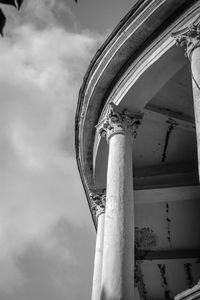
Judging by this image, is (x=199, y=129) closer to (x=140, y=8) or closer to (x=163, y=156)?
(x=140, y=8)

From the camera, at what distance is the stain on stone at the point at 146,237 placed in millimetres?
29156

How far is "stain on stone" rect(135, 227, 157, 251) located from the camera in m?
29.2

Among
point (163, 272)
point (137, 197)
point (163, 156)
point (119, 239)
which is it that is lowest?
point (119, 239)

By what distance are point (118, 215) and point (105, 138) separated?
5.29m

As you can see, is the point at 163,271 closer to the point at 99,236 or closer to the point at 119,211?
the point at 99,236

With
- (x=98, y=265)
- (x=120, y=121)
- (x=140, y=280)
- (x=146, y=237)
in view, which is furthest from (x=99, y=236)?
(x=120, y=121)

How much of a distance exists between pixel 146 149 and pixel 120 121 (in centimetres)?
593

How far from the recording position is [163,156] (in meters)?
25.7

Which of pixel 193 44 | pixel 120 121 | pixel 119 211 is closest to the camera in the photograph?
pixel 193 44

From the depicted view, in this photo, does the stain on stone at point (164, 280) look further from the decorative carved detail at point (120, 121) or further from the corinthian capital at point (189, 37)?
the corinthian capital at point (189, 37)

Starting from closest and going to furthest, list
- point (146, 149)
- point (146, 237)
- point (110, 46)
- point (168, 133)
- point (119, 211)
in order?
point (119, 211), point (110, 46), point (168, 133), point (146, 149), point (146, 237)

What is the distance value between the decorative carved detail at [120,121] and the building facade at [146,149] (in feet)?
0.17

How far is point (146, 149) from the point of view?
82.9 feet

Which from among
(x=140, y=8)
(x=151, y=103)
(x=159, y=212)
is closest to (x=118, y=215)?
(x=151, y=103)
